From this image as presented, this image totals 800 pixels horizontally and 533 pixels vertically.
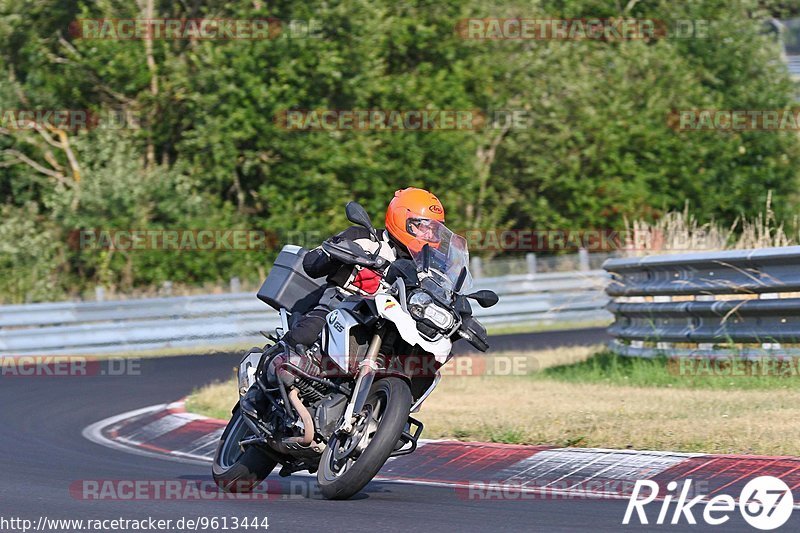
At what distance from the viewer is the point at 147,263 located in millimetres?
28203

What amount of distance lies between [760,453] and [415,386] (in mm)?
2279

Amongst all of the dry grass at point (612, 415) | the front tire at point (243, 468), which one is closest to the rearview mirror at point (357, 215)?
the front tire at point (243, 468)

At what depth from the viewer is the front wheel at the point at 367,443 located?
7.26 m

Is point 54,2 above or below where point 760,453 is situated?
above

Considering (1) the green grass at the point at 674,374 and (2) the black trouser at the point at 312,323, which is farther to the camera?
(1) the green grass at the point at 674,374

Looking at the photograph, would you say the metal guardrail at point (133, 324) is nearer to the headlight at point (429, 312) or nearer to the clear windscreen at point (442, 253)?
the clear windscreen at point (442, 253)

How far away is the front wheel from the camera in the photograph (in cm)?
726

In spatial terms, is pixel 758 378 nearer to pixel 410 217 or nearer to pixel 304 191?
pixel 410 217


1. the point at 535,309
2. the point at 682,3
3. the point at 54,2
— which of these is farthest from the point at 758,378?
the point at 682,3

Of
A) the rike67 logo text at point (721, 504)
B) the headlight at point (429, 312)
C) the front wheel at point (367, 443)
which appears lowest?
the rike67 logo text at point (721, 504)

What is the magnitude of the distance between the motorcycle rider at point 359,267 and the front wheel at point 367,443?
27.8 inches

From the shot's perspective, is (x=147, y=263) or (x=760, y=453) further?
(x=147, y=263)

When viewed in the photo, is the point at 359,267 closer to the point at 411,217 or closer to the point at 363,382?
the point at 411,217

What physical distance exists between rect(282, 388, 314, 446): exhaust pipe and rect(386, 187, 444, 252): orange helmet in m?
1.09
